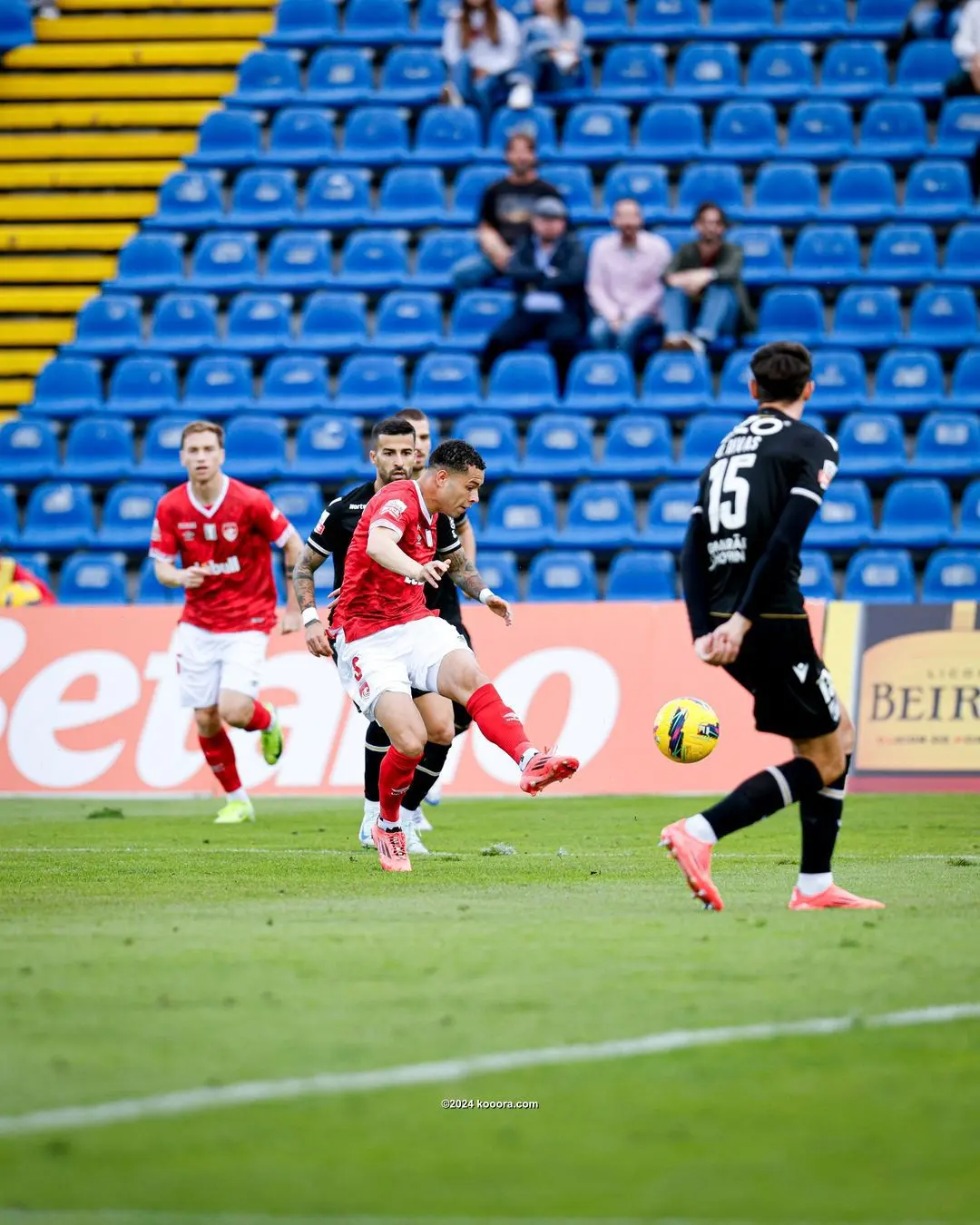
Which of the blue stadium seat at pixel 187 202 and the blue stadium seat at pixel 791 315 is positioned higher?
the blue stadium seat at pixel 187 202

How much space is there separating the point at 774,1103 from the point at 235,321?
16.3 metres

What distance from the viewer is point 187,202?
20953 millimetres

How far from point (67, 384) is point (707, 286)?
6.60m

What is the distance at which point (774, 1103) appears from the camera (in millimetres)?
3730

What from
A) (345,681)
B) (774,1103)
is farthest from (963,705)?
(774,1103)

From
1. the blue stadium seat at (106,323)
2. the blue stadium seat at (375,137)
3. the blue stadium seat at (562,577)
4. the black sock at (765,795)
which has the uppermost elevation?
the blue stadium seat at (375,137)

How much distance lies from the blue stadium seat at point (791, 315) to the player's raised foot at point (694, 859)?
12.0 m

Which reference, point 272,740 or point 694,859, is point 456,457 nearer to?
point 694,859

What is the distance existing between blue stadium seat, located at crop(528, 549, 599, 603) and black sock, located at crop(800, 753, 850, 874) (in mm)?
9081

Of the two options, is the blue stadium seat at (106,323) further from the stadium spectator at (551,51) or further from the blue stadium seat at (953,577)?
the blue stadium seat at (953,577)

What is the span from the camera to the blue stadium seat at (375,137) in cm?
2069

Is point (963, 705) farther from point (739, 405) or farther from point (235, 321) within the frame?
point (235, 321)

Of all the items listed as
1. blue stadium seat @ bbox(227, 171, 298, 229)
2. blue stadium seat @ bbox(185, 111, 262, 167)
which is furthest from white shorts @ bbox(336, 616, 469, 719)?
blue stadium seat @ bbox(185, 111, 262, 167)

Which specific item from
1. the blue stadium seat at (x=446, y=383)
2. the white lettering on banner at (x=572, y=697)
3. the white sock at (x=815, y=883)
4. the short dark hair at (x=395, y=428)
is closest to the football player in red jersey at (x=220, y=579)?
the short dark hair at (x=395, y=428)
